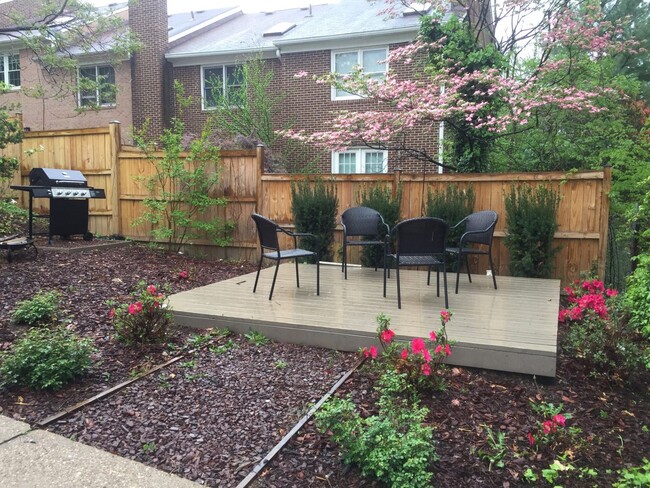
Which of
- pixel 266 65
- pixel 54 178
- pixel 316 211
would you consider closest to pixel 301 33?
pixel 266 65

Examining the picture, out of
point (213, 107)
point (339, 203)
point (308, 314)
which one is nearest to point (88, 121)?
point (213, 107)

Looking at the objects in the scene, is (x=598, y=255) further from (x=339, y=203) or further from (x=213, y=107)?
(x=213, y=107)

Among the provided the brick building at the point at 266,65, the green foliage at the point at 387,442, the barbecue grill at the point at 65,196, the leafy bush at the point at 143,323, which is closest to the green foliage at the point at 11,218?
the barbecue grill at the point at 65,196

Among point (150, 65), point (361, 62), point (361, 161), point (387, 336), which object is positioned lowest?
point (387, 336)

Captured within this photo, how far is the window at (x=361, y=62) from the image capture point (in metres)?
12.9

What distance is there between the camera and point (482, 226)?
5938 millimetres

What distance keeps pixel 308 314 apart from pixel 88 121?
49.0 feet

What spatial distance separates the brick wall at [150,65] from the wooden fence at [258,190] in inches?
240

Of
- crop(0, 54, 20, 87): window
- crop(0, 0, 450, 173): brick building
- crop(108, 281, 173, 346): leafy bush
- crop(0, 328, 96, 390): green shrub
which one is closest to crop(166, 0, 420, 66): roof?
crop(0, 0, 450, 173): brick building

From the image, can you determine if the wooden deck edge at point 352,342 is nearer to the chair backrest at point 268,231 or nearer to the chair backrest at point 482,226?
the chair backrest at point 268,231

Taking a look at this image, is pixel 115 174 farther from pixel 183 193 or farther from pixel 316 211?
pixel 316 211

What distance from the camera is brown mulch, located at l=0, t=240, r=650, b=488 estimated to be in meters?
2.26

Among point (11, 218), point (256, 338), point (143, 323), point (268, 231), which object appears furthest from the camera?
point (11, 218)

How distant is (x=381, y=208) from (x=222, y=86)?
9.44 meters
